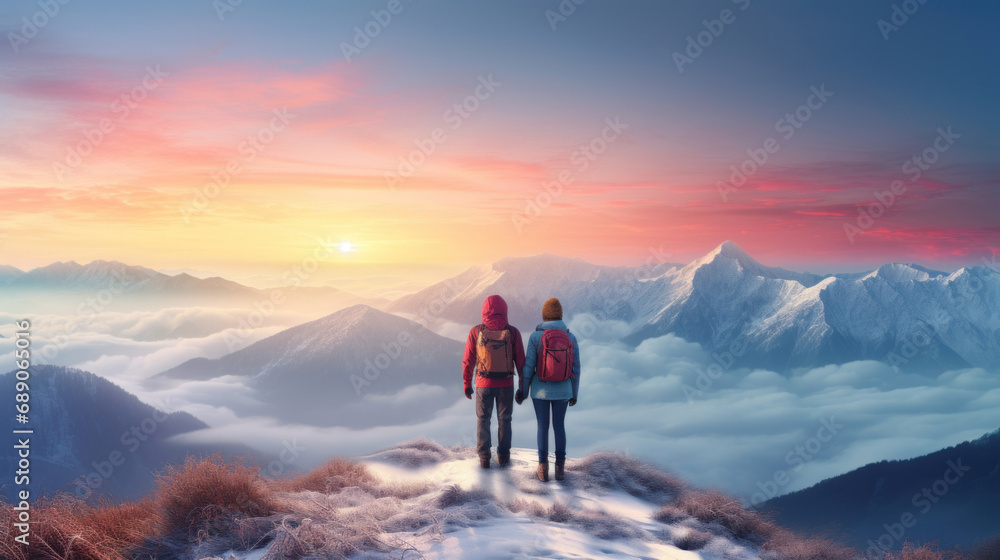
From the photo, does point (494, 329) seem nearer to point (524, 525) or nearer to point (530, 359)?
point (530, 359)

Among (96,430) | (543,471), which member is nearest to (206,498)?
(543,471)

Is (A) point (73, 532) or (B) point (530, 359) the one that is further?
(B) point (530, 359)

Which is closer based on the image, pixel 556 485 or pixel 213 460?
pixel 213 460

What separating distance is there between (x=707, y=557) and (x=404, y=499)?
551cm

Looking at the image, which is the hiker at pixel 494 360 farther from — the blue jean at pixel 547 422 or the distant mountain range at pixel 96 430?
the distant mountain range at pixel 96 430

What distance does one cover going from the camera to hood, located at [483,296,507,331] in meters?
11.1

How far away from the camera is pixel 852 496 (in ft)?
371

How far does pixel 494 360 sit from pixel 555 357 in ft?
4.17

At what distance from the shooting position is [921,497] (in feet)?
348

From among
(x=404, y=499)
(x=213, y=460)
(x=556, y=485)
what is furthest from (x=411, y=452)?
(x=213, y=460)

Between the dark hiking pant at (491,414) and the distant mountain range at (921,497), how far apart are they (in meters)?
109

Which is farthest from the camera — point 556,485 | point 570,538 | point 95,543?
point 556,485

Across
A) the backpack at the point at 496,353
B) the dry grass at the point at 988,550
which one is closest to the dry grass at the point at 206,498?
the backpack at the point at 496,353

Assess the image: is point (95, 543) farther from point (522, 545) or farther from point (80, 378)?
point (80, 378)
